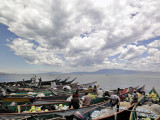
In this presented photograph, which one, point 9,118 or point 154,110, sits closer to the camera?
point 9,118

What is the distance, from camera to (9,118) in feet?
19.7

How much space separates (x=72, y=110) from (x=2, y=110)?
4.31m

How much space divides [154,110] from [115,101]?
3947 mm

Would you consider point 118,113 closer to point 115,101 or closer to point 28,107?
point 115,101

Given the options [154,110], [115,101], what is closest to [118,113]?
[115,101]

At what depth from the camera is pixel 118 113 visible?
7238mm

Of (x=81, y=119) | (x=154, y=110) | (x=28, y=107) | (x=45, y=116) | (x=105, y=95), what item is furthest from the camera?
(x=105, y=95)

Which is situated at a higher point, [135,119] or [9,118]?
[9,118]

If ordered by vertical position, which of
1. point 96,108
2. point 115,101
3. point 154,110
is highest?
point 115,101

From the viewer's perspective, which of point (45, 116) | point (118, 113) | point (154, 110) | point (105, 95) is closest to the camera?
point (45, 116)

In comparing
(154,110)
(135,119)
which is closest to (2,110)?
(135,119)

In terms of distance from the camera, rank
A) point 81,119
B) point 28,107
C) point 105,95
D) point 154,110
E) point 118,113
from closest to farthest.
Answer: point 81,119, point 118,113, point 28,107, point 154,110, point 105,95

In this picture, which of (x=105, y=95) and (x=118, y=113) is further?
(x=105, y=95)

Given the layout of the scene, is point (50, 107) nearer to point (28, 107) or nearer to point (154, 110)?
point (28, 107)
